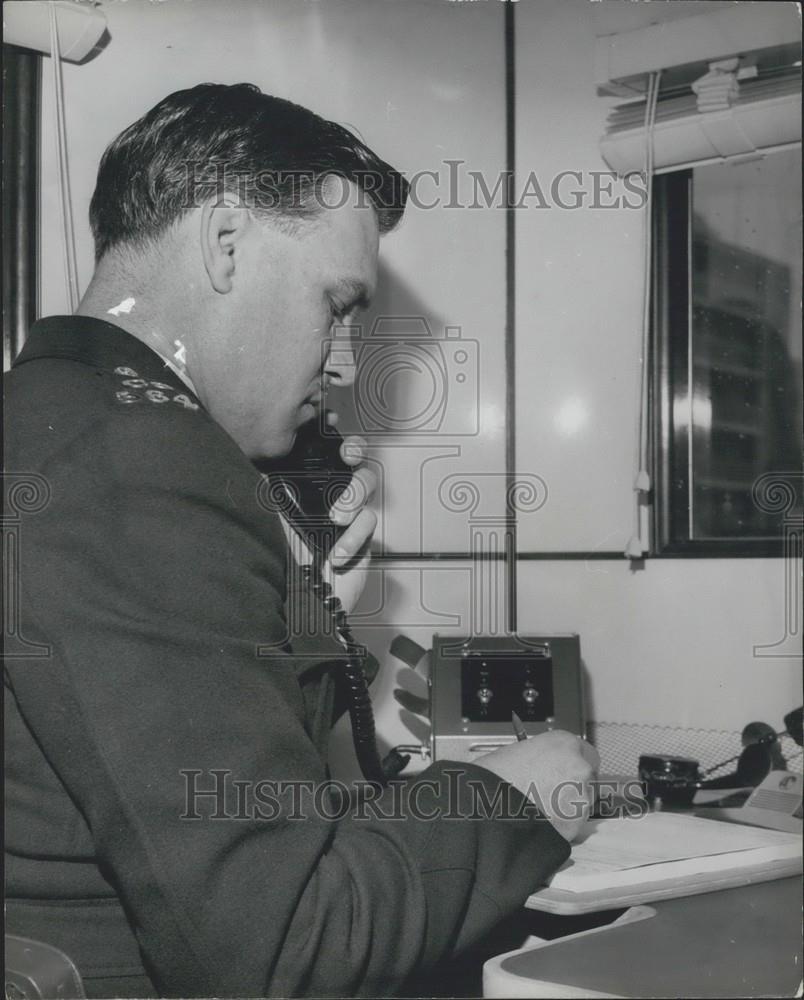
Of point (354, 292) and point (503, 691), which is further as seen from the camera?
point (503, 691)

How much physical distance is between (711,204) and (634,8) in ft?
1.02

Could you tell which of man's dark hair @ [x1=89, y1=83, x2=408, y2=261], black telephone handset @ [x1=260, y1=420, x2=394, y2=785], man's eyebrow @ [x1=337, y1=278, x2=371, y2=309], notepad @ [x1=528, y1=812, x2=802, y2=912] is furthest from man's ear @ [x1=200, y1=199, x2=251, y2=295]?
notepad @ [x1=528, y1=812, x2=802, y2=912]

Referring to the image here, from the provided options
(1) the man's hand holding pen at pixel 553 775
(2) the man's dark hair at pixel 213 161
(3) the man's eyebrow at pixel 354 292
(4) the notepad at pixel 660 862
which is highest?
(2) the man's dark hair at pixel 213 161

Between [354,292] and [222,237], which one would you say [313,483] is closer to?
[354,292]

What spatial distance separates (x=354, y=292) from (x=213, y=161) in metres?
0.20

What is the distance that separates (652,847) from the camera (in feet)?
3.41

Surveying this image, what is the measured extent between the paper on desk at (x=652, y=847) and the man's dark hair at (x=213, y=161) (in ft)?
2.34

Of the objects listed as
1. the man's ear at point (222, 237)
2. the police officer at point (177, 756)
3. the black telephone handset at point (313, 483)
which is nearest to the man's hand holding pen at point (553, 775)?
the police officer at point (177, 756)

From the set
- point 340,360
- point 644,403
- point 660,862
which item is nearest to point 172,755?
point 660,862

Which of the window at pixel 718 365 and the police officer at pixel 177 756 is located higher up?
the window at pixel 718 365

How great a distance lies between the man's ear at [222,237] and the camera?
3.24 feet

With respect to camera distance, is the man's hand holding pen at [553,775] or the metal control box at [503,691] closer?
the man's hand holding pen at [553,775]

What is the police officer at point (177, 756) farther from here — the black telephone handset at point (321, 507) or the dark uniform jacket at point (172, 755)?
the black telephone handset at point (321, 507)

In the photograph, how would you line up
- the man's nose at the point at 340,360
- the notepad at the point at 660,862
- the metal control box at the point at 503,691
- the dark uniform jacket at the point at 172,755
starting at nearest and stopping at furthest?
the dark uniform jacket at the point at 172,755 < the notepad at the point at 660,862 < the man's nose at the point at 340,360 < the metal control box at the point at 503,691
